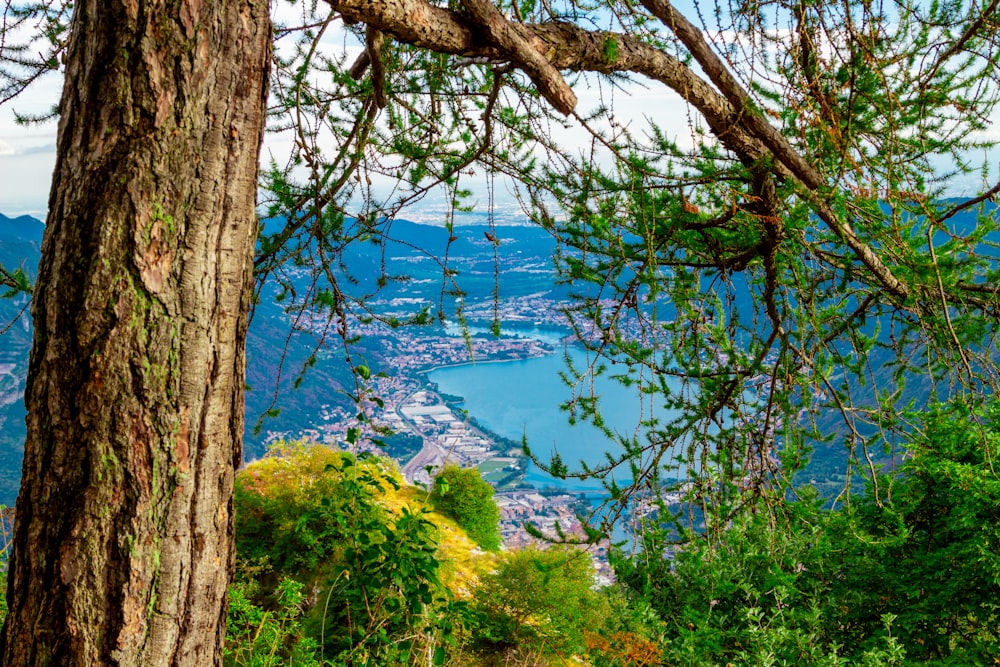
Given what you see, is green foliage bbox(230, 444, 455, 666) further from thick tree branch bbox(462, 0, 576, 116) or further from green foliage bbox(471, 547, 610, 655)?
thick tree branch bbox(462, 0, 576, 116)

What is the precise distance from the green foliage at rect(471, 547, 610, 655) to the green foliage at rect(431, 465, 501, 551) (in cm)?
155

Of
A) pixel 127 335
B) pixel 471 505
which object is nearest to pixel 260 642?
pixel 127 335

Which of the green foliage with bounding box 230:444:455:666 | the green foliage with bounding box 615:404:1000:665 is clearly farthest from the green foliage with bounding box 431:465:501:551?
the green foliage with bounding box 615:404:1000:665

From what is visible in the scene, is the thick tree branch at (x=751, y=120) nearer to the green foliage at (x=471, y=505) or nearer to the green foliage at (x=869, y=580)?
the green foliage at (x=869, y=580)

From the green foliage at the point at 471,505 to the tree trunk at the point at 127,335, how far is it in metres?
5.13

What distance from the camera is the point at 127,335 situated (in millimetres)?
1024

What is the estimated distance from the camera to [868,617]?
10.4ft

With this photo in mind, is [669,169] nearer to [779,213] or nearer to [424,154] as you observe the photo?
[779,213]

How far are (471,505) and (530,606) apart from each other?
192 cm

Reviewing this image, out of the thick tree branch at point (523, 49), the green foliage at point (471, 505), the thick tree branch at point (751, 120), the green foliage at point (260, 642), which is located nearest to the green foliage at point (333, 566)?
the green foliage at point (260, 642)

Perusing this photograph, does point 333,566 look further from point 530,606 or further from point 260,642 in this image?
point 260,642

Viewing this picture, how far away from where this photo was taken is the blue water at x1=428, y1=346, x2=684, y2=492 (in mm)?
21905

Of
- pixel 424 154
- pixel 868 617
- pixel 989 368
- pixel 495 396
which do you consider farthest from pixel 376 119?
pixel 495 396

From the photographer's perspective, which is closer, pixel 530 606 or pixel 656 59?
pixel 656 59
